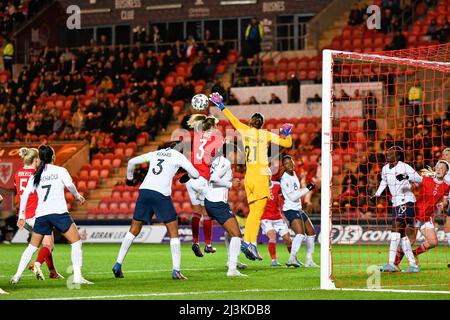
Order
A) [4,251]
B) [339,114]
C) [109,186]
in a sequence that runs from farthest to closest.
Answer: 1. [109,186]
2. [339,114]
3. [4,251]

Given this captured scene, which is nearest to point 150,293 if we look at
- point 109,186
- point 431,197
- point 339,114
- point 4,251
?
point 431,197

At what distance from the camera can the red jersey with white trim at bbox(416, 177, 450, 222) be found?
1580 centimetres

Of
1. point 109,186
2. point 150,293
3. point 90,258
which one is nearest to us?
point 150,293

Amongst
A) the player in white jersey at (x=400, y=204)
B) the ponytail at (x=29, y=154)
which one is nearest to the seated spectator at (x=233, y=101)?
the player in white jersey at (x=400, y=204)

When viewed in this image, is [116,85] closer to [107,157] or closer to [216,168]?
[107,157]

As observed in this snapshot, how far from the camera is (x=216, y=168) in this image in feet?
50.6

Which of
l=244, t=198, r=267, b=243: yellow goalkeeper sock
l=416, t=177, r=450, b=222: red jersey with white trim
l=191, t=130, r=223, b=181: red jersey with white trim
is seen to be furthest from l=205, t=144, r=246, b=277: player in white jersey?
l=416, t=177, r=450, b=222: red jersey with white trim

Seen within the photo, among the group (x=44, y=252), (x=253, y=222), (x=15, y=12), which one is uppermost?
(x=15, y=12)

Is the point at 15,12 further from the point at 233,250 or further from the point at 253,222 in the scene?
the point at 233,250

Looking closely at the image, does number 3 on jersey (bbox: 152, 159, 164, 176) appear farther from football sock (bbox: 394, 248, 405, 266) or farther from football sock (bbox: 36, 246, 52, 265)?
football sock (bbox: 394, 248, 405, 266)

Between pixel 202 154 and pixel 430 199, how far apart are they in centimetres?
387

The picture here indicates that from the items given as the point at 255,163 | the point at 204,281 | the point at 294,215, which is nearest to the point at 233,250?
the point at 204,281

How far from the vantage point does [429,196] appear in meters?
15.9

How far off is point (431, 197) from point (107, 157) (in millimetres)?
18669
